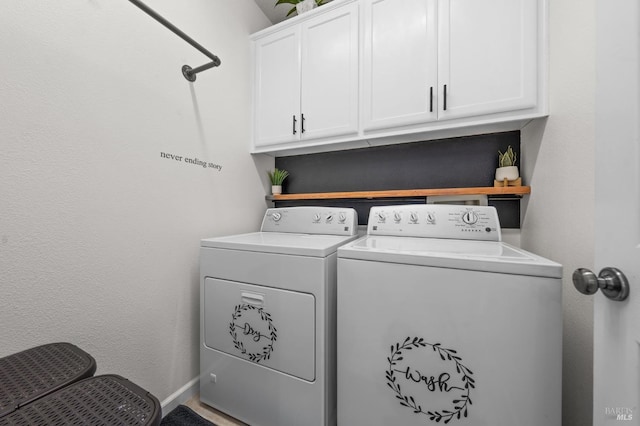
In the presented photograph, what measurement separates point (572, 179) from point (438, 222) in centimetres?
57

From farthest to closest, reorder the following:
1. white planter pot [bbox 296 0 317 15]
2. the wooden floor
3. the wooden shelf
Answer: white planter pot [bbox 296 0 317 15] → the wooden shelf → the wooden floor

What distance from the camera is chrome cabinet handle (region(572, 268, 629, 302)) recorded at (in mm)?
531

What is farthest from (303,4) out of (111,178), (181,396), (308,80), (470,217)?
(181,396)

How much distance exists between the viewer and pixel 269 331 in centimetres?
114

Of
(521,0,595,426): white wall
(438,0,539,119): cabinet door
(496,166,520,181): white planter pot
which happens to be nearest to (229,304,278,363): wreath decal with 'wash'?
(521,0,595,426): white wall

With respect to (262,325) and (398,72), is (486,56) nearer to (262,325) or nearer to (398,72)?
(398,72)

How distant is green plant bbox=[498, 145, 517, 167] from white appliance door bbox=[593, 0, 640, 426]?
94 cm

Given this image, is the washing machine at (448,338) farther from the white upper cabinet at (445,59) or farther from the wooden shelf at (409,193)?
the white upper cabinet at (445,59)

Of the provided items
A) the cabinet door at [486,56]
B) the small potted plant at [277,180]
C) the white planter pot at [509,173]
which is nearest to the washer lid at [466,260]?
the white planter pot at [509,173]

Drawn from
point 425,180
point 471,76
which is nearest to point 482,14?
point 471,76

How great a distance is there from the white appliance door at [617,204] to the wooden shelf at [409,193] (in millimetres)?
850

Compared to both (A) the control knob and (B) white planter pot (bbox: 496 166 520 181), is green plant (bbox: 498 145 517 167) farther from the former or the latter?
(A) the control knob

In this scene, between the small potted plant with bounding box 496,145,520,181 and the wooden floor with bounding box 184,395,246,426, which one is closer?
the wooden floor with bounding box 184,395,246,426

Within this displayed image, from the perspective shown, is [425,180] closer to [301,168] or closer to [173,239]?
[301,168]
